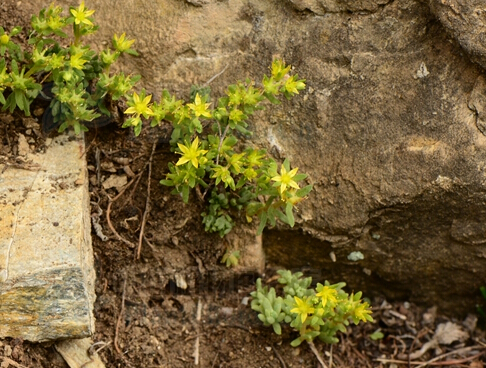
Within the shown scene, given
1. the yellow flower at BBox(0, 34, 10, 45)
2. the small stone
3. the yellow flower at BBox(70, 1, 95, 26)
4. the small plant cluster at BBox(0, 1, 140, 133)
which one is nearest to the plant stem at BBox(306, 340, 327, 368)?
the small stone

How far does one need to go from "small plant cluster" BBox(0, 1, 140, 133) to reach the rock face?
0.27m

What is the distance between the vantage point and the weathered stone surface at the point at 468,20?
3.37 metres

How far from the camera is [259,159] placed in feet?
10.9

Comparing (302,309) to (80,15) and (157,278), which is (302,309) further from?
(80,15)

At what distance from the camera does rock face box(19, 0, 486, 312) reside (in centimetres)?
350

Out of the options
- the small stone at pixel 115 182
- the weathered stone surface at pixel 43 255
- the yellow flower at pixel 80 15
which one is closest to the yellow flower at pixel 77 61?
the yellow flower at pixel 80 15

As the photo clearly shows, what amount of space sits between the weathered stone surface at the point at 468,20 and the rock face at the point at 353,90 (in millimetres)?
64

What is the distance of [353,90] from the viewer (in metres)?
3.57

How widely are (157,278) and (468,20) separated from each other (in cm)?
233

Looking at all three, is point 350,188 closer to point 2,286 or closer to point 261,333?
point 261,333

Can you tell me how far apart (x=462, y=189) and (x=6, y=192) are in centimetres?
256

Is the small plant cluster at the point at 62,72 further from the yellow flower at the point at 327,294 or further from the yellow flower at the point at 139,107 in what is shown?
the yellow flower at the point at 327,294

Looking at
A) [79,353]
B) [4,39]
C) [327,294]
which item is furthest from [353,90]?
[79,353]

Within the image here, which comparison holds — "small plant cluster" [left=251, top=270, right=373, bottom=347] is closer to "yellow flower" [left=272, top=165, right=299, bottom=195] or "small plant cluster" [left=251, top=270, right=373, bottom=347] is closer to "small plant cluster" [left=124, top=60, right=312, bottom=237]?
"small plant cluster" [left=124, top=60, right=312, bottom=237]
